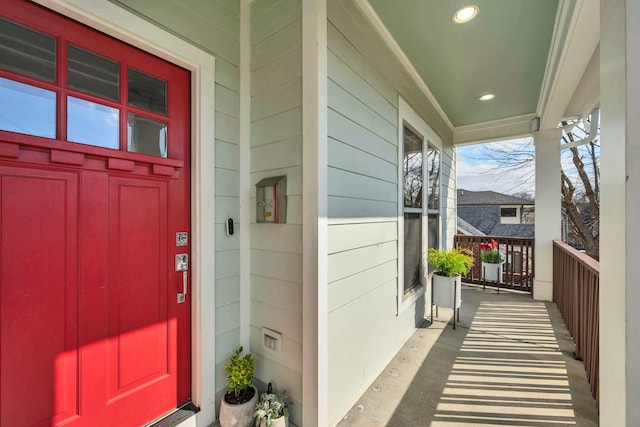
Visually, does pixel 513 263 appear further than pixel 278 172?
Yes

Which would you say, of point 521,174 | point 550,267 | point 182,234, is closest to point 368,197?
point 182,234

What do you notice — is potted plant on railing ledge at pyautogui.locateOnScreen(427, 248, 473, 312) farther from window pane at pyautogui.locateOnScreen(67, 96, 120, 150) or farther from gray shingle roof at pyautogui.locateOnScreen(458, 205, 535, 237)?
gray shingle roof at pyautogui.locateOnScreen(458, 205, 535, 237)

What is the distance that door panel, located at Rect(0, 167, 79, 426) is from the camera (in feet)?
3.58

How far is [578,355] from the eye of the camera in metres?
2.52

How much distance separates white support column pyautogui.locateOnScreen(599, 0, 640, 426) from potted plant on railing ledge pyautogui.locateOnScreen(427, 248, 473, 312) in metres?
2.39

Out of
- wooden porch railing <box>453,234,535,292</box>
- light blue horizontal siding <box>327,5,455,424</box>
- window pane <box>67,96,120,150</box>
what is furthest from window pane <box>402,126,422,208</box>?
wooden porch railing <box>453,234,535,292</box>

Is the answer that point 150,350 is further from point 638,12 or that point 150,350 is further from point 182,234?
point 638,12

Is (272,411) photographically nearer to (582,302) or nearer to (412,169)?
(412,169)

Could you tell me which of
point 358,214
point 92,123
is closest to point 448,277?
point 358,214

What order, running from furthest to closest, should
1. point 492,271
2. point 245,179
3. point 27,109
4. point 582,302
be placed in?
point 492,271 < point 582,302 < point 245,179 < point 27,109

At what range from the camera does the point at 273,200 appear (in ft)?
5.67

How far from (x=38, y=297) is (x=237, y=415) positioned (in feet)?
3.92

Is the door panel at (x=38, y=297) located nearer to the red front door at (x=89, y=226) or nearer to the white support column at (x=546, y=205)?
the red front door at (x=89, y=226)

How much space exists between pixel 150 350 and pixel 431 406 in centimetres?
192
